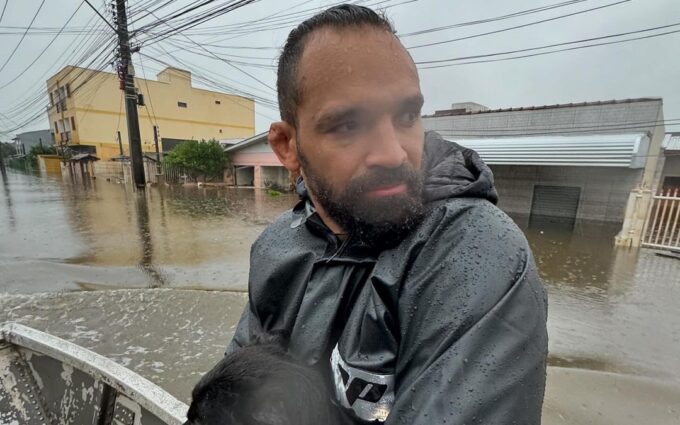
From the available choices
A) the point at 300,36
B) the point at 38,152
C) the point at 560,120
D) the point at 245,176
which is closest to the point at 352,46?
the point at 300,36

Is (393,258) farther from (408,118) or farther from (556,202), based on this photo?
(556,202)

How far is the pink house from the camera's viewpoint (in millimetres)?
20278

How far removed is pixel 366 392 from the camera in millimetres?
744

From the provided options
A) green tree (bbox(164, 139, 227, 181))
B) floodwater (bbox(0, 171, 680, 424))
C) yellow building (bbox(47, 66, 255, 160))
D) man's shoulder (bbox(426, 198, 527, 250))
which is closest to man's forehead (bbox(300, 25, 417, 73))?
man's shoulder (bbox(426, 198, 527, 250))

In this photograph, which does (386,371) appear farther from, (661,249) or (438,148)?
(661,249)

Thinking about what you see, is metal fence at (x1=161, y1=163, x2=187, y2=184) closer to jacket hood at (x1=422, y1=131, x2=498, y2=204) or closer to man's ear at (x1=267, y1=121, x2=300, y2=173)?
man's ear at (x1=267, y1=121, x2=300, y2=173)

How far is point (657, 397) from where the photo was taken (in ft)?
8.80

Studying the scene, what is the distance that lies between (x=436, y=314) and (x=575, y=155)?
1047 centimetres

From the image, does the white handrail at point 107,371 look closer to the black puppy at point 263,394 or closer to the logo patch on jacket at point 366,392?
the black puppy at point 263,394

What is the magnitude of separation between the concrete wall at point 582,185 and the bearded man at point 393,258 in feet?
36.5

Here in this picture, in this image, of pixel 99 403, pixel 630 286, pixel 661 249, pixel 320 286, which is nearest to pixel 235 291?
pixel 99 403

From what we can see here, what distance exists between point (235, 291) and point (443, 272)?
4.62 meters

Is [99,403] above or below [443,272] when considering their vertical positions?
below

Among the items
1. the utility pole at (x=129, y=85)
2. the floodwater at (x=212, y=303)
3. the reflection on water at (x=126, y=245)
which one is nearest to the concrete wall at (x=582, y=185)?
the floodwater at (x=212, y=303)
